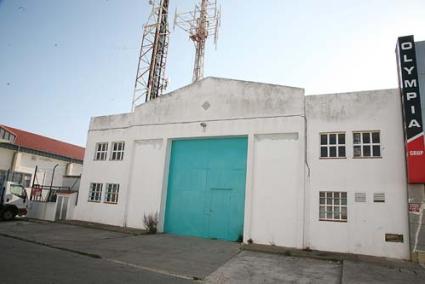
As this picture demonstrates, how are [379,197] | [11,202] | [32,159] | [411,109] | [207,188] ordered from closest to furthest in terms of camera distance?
[411,109] < [379,197] < [207,188] < [11,202] < [32,159]

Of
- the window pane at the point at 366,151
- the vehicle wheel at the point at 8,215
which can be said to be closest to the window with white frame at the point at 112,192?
the vehicle wheel at the point at 8,215

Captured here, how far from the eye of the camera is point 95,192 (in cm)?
1833

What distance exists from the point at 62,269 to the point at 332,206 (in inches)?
377

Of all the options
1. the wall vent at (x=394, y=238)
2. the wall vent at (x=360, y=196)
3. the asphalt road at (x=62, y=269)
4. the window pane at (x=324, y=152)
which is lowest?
the asphalt road at (x=62, y=269)

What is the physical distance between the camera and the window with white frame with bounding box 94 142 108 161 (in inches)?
740

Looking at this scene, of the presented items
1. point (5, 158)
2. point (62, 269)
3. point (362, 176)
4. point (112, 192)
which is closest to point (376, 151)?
point (362, 176)

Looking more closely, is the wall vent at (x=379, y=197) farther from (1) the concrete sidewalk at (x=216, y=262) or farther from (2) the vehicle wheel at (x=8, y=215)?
(2) the vehicle wheel at (x=8, y=215)

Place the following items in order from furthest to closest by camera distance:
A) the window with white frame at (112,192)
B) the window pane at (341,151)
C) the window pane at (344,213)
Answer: the window with white frame at (112,192) < the window pane at (341,151) < the window pane at (344,213)

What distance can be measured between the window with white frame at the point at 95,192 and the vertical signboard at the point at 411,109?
15.0 metres

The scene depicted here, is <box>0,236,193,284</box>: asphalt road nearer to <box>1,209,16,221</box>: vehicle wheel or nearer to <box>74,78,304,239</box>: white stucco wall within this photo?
<box>74,78,304,239</box>: white stucco wall

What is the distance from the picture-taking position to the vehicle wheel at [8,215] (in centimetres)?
1869

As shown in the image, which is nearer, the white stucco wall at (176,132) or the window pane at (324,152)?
the window pane at (324,152)

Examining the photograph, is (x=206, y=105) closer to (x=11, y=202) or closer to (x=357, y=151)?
(x=357, y=151)

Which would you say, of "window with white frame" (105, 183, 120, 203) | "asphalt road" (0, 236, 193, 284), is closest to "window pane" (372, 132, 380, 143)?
"asphalt road" (0, 236, 193, 284)
